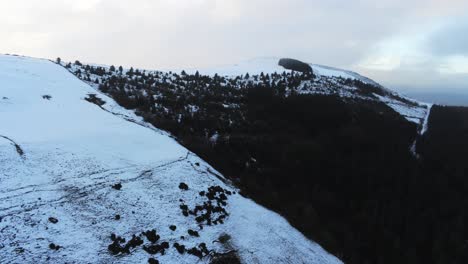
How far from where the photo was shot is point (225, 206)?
26078 mm

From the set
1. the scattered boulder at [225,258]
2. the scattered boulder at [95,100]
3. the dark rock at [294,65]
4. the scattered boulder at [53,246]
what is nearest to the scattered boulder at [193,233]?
the scattered boulder at [225,258]

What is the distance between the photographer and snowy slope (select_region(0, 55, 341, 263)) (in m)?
18.5

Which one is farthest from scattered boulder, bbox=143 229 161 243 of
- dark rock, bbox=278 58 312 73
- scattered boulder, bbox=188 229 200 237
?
dark rock, bbox=278 58 312 73

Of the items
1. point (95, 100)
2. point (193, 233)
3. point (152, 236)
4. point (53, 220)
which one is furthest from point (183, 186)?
point (95, 100)

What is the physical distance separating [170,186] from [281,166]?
16091 millimetres

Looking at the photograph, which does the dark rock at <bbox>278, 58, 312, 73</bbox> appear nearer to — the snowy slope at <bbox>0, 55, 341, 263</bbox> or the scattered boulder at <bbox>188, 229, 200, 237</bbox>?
the snowy slope at <bbox>0, 55, 341, 263</bbox>

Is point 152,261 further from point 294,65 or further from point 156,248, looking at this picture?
point 294,65

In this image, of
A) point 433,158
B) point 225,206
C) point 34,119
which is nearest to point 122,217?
point 225,206

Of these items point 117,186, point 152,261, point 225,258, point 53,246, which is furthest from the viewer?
point 117,186

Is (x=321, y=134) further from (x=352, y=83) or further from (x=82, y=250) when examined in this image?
(x=352, y=83)

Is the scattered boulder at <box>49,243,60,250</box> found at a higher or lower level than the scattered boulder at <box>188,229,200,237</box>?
higher

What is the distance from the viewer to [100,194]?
2278 centimetres

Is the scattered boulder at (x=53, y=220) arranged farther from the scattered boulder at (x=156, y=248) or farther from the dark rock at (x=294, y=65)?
the dark rock at (x=294, y=65)

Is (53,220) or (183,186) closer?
(53,220)
